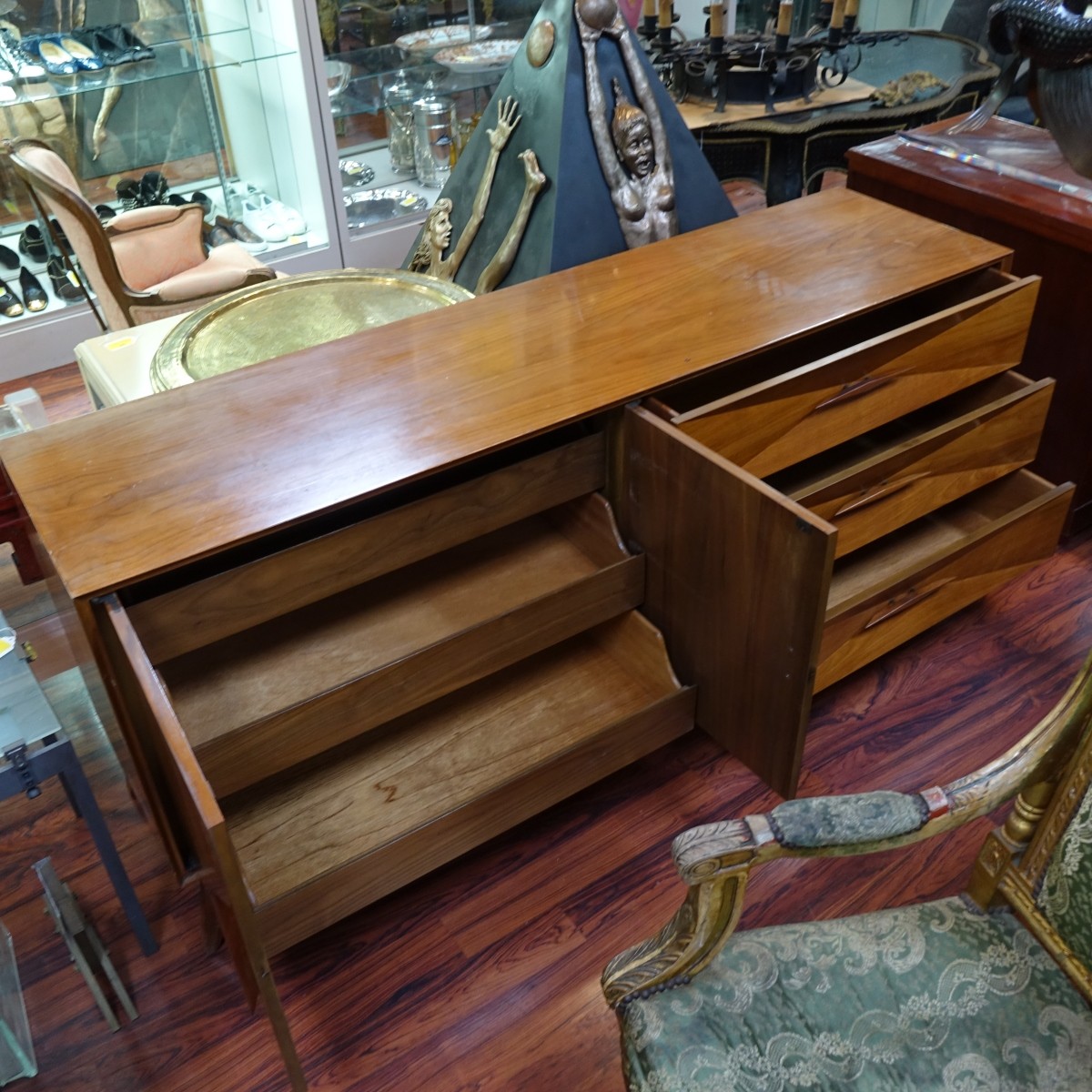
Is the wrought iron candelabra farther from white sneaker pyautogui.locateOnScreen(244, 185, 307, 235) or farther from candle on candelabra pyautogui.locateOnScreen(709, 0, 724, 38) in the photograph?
white sneaker pyautogui.locateOnScreen(244, 185, 307, 235)

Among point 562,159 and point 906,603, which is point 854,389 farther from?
point 562,159

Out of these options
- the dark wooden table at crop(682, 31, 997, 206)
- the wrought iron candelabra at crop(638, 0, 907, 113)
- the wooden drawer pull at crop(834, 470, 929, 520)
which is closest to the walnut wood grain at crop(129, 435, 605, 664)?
the wooden drawer pull at crop(834, 470, 929, 520)

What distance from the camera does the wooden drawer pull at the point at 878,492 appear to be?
159 centimetres

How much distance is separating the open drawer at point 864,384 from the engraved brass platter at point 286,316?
1.68 ft

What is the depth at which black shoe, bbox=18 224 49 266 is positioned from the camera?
10.3 ft

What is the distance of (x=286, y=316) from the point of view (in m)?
1.78

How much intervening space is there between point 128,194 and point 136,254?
69 cm

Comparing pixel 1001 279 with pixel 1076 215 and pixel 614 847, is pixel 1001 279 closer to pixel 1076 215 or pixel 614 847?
pixel 1076 215

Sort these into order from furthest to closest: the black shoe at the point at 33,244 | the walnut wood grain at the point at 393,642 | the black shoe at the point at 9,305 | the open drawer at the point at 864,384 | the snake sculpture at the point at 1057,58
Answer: the black shoe at the point at 33,244
the black shoe at the point at 9,305
the snake sculpture at the point at 1057,58
the open drawer at the point at 864,384
the walnut wood grain at the point at 393,642

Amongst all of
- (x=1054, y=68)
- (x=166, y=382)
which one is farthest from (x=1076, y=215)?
(x=166, y=382)

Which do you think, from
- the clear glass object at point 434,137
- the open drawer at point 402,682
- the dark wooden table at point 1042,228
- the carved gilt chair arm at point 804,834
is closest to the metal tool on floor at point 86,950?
the open drawer at point 402,682

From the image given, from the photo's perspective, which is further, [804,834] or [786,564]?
[786,564]

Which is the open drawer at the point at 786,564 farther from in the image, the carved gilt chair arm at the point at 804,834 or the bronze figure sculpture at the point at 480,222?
the bronze figure sculpture at the point at 480,222

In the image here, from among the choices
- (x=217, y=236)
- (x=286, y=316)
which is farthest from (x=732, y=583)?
(x=217, y=236)
